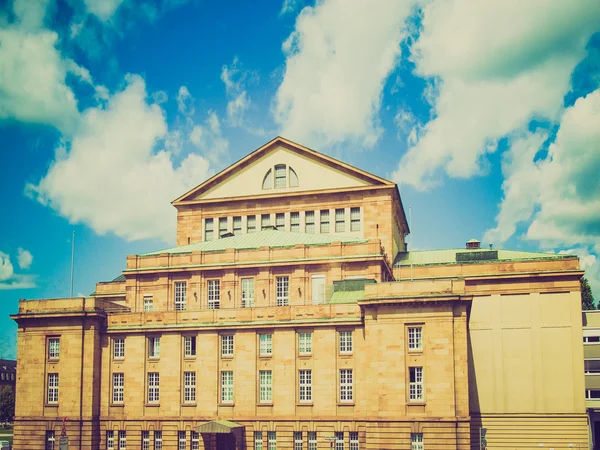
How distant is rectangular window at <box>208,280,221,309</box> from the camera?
65.9 meters

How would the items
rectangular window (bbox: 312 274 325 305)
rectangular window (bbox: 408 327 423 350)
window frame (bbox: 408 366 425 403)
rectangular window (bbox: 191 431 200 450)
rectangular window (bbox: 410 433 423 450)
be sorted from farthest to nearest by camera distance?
rectangular window (bbox: 312 274 325 305)
rectangular window (bbox: 191 431 200 450)
rectangular window (bbox: 408 327 423 350)
window frame (bbox: 408 366 425 403)
rectangular window (bbox: 410 433 423 450)

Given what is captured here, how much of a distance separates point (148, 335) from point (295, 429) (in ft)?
50.9

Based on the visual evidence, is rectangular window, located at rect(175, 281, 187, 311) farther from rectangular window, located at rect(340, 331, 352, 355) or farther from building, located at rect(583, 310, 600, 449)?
building, located at rect(583, 310, 600, 449)

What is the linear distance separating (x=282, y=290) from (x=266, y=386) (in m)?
9.62

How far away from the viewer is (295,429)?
5738 centimetres

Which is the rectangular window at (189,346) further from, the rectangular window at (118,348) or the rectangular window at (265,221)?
the rectangular window at (265,221)

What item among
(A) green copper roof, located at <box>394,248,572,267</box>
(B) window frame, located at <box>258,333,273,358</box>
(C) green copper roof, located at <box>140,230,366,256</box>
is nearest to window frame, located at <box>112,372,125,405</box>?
(C) green copper roof, located at <box>140,230,366,256</box>

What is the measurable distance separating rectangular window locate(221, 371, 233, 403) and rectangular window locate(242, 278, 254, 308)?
735 centimetres

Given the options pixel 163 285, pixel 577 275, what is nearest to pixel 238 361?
pixel 163 285

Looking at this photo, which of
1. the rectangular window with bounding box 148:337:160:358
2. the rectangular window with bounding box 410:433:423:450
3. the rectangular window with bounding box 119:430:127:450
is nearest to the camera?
the rectangular window with bounding box 410:433:423:450

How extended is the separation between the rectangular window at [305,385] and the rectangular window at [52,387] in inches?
867

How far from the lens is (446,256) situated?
250 feet

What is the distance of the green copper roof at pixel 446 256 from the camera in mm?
72062

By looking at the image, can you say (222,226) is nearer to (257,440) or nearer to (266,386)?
(266,386)
